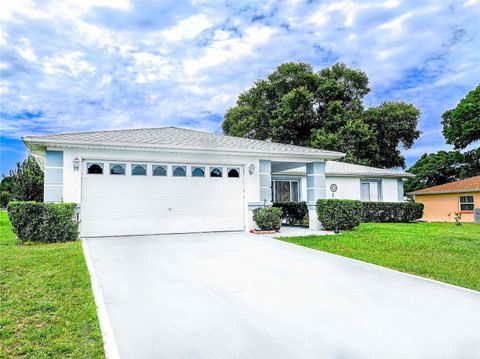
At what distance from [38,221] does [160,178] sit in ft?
Result: 12.4

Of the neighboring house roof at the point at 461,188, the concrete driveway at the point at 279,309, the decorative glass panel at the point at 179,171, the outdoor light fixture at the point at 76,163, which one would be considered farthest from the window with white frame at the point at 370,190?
the outdoor light fixture at the point at 76,163

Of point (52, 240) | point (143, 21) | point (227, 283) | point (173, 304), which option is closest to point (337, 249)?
point (227, 283)

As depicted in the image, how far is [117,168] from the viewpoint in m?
11.6

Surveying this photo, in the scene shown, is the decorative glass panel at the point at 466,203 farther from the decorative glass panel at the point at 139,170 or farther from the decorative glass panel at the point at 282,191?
the decorative glass panel at the point at 139,170

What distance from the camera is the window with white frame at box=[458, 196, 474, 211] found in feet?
74.0

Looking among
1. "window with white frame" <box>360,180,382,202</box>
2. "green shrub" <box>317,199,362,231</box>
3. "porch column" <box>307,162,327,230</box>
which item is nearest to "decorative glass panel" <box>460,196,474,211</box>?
"window with white frame" <box>360,180,382,202</box>

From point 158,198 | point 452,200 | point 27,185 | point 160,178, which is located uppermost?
point 27,185

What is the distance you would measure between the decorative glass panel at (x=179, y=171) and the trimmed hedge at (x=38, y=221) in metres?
3.60

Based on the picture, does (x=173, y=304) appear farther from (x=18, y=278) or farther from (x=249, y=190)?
(x=249, y=190)

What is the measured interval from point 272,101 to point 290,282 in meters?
28.6

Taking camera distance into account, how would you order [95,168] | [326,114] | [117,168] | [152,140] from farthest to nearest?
1. [326,114]
2. [152,140]
3. [117,168]
4. [95,168]

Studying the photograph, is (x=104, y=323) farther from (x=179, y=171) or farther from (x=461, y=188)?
(x=461, y=188)

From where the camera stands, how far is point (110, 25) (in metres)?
12.8

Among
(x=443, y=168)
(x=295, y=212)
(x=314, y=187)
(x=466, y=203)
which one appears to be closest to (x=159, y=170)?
(x=314, y=187)
